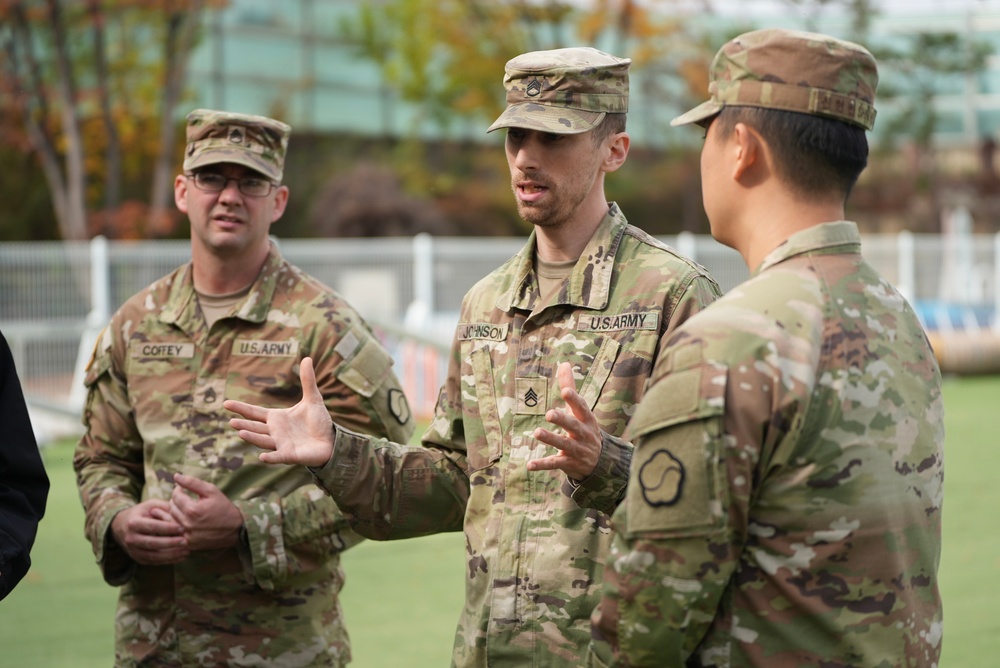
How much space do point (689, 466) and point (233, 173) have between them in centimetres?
236

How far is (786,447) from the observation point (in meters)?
1.93

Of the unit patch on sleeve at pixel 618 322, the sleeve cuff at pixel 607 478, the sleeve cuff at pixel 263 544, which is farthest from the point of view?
the sleeve cuff at pixel 263 544

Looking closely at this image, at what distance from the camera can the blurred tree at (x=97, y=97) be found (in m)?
18.5

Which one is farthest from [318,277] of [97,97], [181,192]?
[181,192]

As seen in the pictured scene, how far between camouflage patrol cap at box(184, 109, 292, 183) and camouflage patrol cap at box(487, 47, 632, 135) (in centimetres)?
111

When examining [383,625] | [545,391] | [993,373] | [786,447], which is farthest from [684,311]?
[993,373]

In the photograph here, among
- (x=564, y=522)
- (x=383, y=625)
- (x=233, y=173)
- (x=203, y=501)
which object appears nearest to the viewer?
(x=564, y=522)

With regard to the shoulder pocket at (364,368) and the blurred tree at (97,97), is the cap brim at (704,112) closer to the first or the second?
the shoulder pocket at (364,368)

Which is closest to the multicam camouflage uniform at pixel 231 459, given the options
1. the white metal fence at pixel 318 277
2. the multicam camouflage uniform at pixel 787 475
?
the multicam camouflage uniform at pixel 787 475

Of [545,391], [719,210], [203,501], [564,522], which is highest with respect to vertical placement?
[719,210]

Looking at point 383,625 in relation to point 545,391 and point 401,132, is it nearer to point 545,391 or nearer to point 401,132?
point 545,391

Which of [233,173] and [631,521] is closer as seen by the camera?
[631,521]

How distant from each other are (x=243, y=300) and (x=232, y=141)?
0.50 metres

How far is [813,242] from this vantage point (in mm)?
2074
